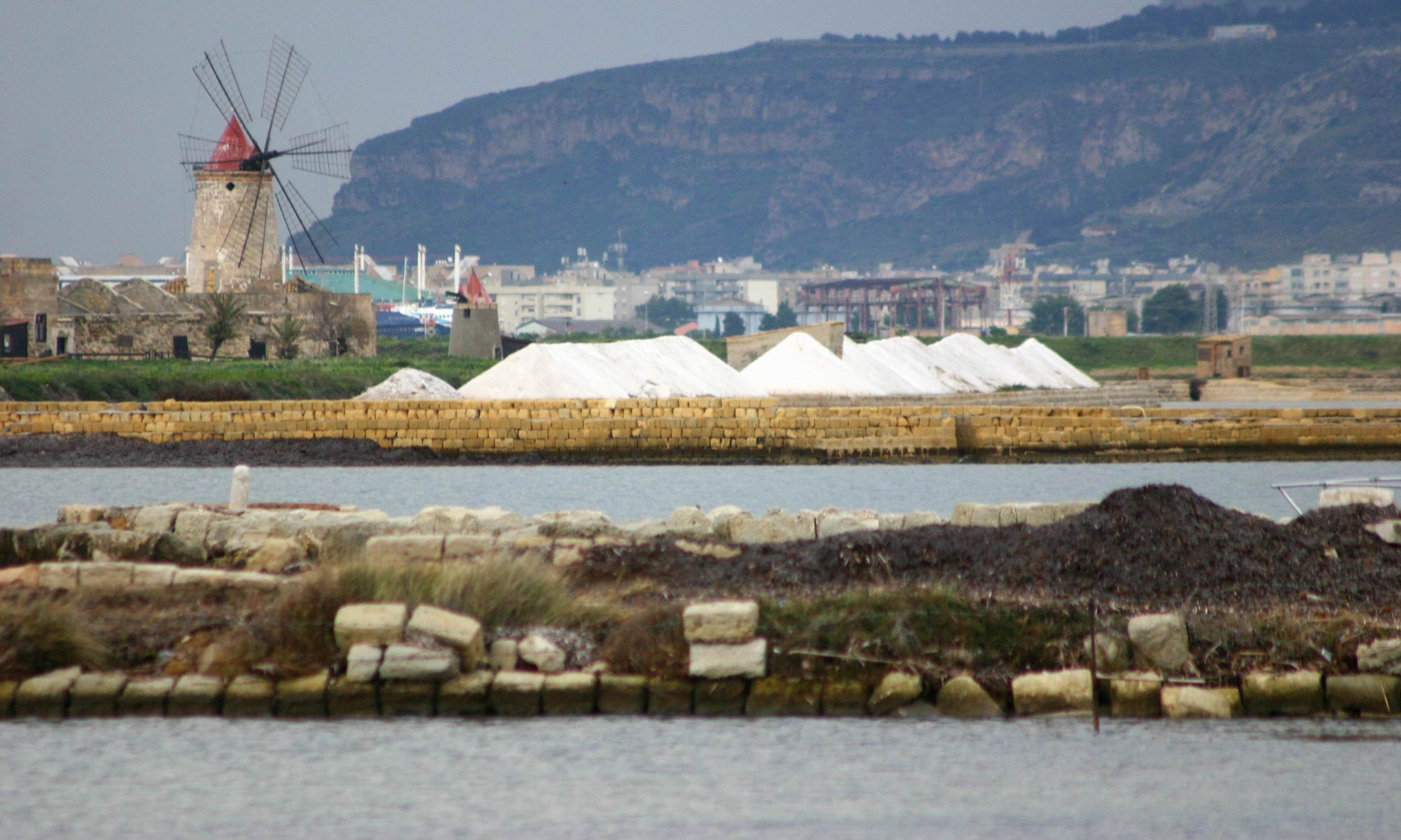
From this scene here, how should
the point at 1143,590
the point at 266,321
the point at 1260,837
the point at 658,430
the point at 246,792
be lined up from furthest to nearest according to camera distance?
the point at 266,321
the point at 658,430
the point at 1143,590
the point at 246,792
the point at 1260,837

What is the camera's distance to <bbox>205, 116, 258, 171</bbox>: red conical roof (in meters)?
46.3

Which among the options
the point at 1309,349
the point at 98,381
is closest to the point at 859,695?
the point at 98,381

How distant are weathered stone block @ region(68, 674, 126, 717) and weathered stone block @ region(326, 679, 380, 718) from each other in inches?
35.9

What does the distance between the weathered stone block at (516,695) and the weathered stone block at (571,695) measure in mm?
38

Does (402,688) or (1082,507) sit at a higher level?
(1082,507)

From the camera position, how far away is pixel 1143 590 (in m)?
8.64

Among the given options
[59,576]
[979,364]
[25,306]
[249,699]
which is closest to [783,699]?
[249,699]

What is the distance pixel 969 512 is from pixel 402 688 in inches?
165

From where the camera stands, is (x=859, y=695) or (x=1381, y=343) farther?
(x=1381, y=343)

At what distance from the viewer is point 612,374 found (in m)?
31.8

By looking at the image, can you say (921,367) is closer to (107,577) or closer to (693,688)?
(107,577)

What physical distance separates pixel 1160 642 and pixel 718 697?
198 cm

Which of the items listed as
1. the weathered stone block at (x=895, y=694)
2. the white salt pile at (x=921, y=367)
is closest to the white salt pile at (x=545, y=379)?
the white salt pile at (x=921, y=367)

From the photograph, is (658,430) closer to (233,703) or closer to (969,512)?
(969,512)
